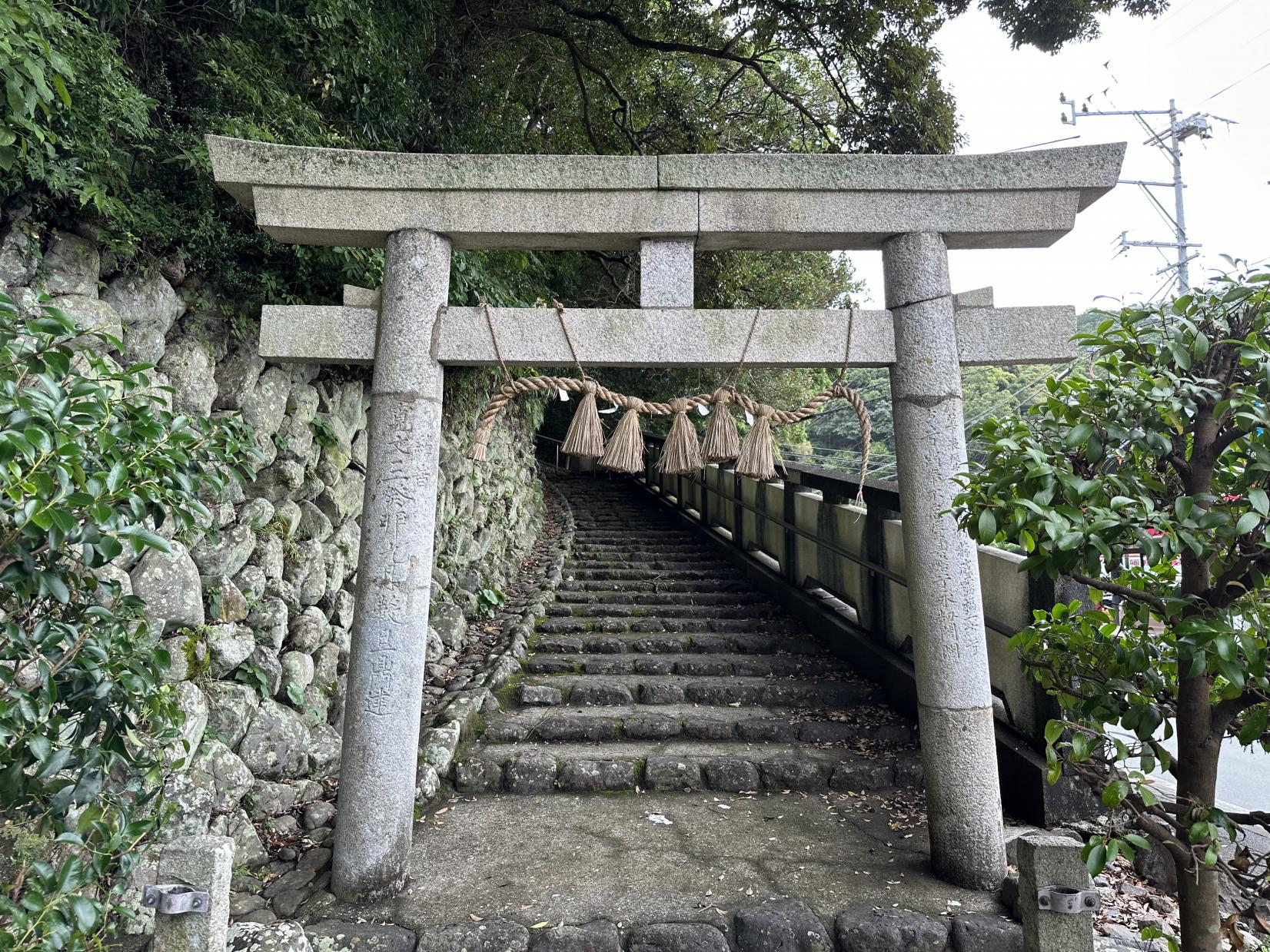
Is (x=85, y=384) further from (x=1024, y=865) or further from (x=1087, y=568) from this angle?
(x=1024, y=865)

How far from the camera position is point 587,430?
369 cm

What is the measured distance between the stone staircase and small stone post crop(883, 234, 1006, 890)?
1214mm

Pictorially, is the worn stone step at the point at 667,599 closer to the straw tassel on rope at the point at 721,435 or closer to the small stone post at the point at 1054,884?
the straw tassel on rope at the point at 721,435

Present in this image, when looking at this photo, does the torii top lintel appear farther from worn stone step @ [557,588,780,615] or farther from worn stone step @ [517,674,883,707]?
worn stone step @ [557,588,780,615]

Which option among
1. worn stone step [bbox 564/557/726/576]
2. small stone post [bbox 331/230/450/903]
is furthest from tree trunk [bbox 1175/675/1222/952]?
worn stone step [bbox 564/557/726/576]

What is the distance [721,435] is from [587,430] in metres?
0.72

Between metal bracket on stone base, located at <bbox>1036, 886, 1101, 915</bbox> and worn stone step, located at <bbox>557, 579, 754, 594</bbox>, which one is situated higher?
worn stone step, located at <bbox>557, 579, 754, 594</bbox>

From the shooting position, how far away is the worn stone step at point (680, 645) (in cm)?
675

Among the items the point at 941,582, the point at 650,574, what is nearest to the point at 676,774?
the point at 941,582

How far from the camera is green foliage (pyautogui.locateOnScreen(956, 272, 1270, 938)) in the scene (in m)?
1.98

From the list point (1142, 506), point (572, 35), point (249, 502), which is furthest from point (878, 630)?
point (572, 35)

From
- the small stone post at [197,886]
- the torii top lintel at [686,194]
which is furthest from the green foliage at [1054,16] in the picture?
the small stone post at [197,886]

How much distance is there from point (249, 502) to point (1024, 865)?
14.5 ft

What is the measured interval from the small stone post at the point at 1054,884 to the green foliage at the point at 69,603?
311 cm
